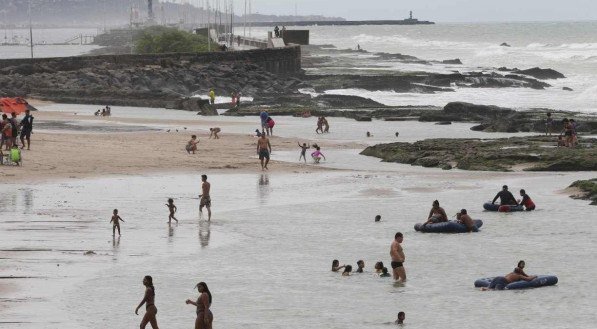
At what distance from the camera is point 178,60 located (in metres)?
79.6

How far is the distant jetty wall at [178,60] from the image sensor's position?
74.7 metres

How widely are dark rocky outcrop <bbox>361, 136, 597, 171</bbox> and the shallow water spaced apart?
6.47 ft

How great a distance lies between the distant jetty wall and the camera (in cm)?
7469

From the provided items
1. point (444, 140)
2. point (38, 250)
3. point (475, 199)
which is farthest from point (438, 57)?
point (38, 250)

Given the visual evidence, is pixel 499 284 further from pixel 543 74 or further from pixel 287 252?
pixel 543 74

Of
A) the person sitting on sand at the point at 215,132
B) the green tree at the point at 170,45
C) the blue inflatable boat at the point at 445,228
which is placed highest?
the green tree at the point at 170,45

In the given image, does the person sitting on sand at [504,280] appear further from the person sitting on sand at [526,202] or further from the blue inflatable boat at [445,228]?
the person sitting on sand at [526,202]

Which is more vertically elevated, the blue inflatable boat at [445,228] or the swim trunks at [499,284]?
the blue inflatable boat at [445,228]

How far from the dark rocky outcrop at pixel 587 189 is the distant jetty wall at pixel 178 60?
47.1 metres

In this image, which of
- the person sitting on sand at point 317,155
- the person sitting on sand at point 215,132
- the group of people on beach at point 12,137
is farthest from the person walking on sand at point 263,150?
the person sitting on sand at point 215,132

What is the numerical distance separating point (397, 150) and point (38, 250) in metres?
18.9

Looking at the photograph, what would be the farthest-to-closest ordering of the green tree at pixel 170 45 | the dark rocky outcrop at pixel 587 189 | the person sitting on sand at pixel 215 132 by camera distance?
the green tree at pixel 170 45 → the person sitting on sand at pixel 215 132 → the dark rocky outcrop at pixel 587 189

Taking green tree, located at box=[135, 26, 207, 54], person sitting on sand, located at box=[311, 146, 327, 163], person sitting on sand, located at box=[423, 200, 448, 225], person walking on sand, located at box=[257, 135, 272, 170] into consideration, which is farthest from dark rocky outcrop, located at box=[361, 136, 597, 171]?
green tree, located at box=[135, 26, 207, 54]

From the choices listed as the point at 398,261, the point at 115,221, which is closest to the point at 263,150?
the point at 115,221
